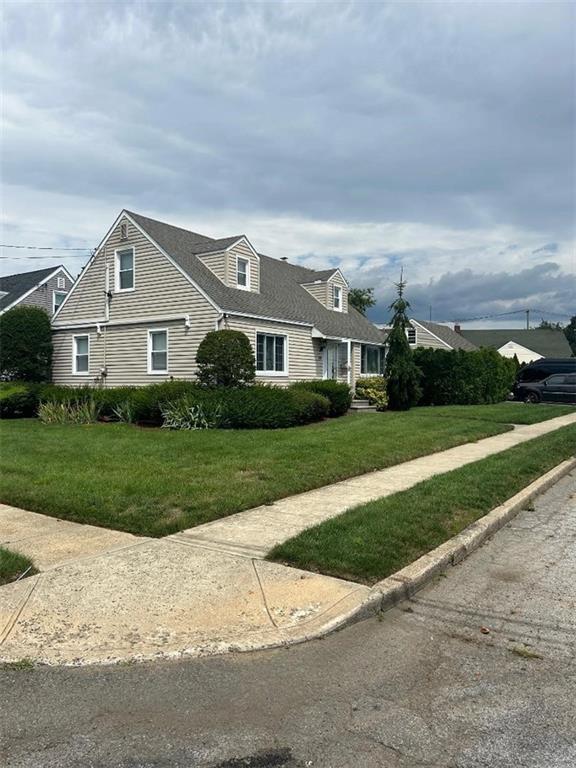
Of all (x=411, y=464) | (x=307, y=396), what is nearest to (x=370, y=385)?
(x=307, y=396)

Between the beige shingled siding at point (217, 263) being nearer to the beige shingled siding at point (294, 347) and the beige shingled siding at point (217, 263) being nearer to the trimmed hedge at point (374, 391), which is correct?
the beige shingled siding at point (294, 347)

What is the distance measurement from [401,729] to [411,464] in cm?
770

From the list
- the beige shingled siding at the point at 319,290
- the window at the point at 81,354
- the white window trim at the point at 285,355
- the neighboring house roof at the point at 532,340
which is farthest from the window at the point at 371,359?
the neighboring house roof at the point at 532,340

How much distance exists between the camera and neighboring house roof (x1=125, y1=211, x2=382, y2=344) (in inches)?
825

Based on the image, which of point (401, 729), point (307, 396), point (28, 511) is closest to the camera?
point (401, 729)

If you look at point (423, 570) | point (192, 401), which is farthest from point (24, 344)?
point (423, 570)

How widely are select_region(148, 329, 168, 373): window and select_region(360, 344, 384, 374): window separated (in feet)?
32.5

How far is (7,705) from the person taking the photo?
3305 millimetres

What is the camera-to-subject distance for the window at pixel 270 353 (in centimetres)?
2155

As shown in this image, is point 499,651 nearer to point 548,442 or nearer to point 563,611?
point 563,611

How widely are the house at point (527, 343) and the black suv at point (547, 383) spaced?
108 ft

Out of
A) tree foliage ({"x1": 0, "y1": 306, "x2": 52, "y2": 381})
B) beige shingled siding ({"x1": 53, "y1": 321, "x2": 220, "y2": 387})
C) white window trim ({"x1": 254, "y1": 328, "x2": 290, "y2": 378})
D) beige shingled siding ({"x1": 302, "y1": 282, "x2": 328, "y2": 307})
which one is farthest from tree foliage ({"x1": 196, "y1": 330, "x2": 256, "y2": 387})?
beige shingled siding ({"x1": 302, "y1": 282, "x2": 328, "y2": 307})

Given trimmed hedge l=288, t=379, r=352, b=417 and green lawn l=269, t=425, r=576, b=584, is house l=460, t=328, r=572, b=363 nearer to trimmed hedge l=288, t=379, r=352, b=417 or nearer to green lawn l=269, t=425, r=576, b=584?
trimmed hedge l=288, t=379, r=352, b=417

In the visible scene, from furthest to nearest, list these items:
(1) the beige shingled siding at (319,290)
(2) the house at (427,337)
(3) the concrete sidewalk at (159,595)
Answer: (2) the house at (427,337)
(1) the beige shingled siding at (319,290)
(3) the concrete sidewalk at (159,595)
